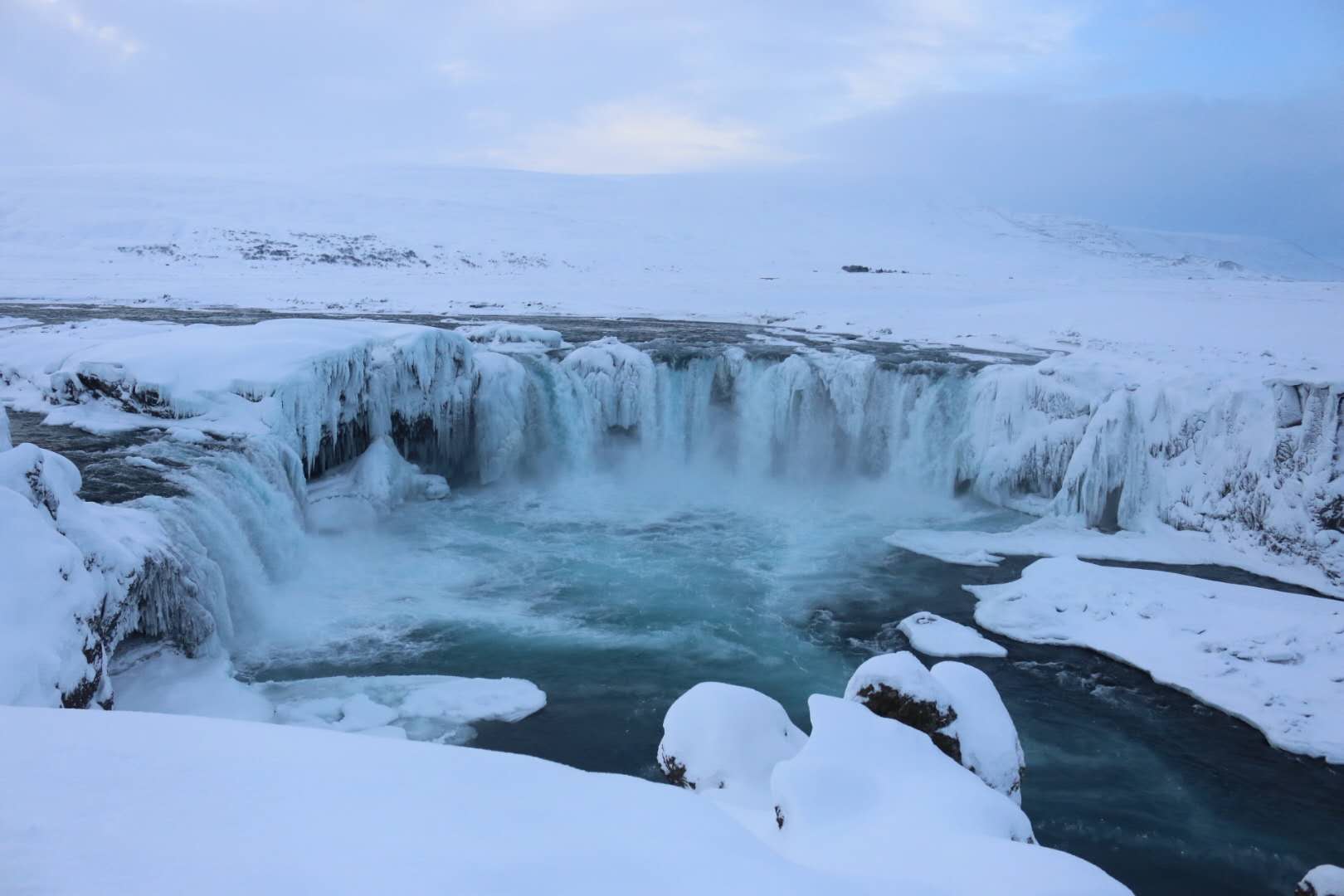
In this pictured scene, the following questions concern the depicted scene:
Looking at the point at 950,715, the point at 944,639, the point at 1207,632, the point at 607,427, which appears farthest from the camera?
the point at 607,427

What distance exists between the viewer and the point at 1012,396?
16938 mm

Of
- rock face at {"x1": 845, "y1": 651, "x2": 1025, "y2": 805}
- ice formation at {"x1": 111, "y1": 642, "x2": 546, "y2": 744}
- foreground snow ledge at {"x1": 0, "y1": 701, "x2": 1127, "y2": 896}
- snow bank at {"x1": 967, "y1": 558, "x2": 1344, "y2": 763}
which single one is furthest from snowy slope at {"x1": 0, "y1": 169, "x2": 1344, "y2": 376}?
foreground snow ledge at {"x1": 0, "y1": 701, "x2": 1127, "y2": 896}

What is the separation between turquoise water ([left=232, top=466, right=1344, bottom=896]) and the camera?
24.9ft

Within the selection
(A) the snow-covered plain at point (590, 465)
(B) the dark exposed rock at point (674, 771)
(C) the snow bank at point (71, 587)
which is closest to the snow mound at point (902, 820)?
(A) the snow-covered plain at point (590, 465)

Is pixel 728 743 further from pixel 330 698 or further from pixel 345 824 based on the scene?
pixel 330 698

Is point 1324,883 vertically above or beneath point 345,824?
beneath

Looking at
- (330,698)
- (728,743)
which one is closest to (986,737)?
(728,743)

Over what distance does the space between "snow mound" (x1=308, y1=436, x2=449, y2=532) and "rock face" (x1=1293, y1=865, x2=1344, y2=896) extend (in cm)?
1255

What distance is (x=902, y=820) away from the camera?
457 centimetres

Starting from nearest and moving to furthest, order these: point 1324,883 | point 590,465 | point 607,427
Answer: point 1324,883
point 590,465
point 607,427

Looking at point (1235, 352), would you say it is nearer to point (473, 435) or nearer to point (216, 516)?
point (473, 435)

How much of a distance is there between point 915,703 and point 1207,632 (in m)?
6.38

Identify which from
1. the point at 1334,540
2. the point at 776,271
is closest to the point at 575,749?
the point at 1334,540

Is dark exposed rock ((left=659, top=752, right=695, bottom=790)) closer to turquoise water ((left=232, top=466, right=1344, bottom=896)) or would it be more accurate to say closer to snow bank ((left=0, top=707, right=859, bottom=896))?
turquoise water ((left=232, top=466, right=1344, bottom=896))
